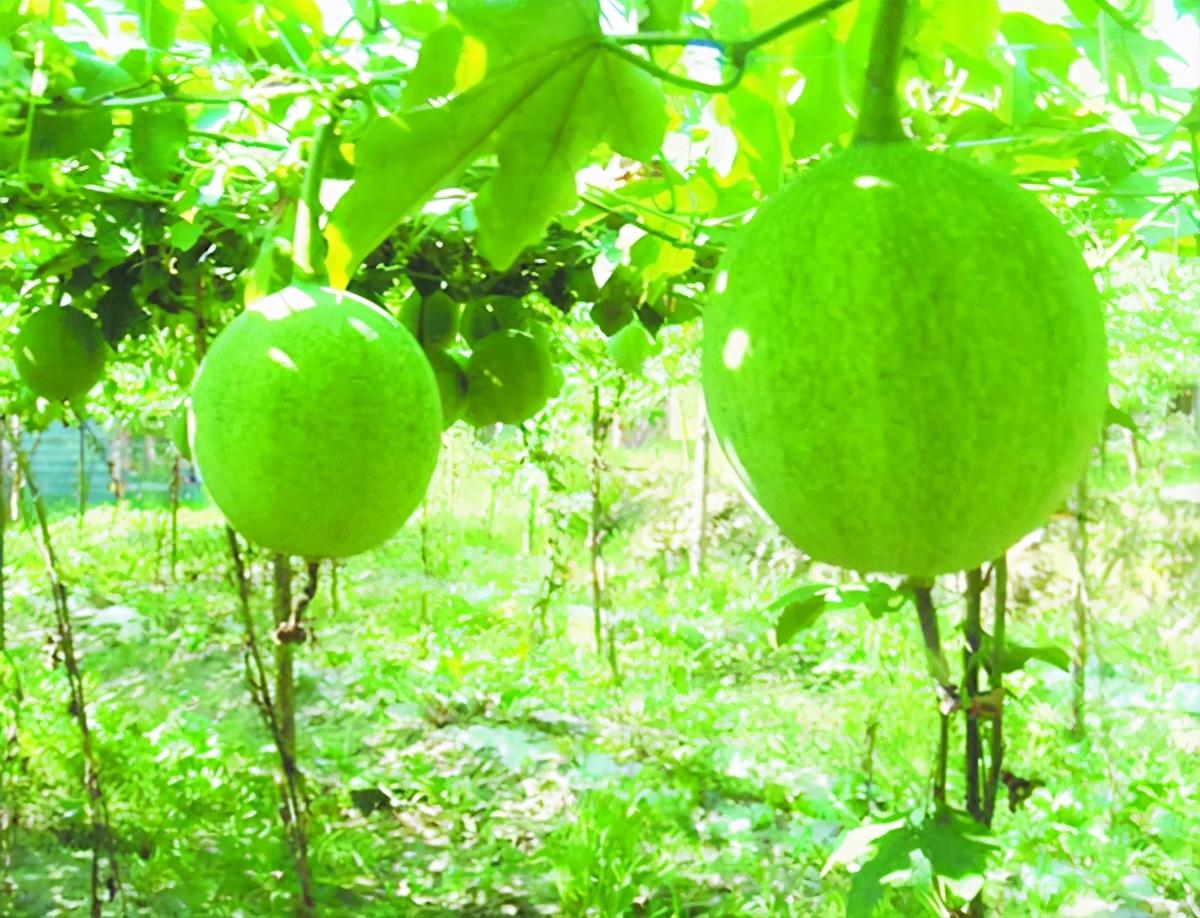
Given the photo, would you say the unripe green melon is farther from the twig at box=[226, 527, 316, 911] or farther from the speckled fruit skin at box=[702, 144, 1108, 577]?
the speckled fruit skin at box=[702, 144, 1108, 577]

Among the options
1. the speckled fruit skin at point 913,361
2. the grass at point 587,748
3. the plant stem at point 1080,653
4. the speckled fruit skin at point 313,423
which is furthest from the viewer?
the plant stem at point 1080,653

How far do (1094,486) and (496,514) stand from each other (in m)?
5.06

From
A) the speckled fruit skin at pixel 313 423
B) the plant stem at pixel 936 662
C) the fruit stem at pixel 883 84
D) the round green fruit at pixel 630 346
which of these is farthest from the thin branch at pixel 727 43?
the round green fruit at pixel 630 346

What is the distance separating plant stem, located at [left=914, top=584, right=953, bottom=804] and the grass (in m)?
0.67

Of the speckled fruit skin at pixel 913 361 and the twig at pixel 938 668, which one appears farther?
the twig at pixel 938 668

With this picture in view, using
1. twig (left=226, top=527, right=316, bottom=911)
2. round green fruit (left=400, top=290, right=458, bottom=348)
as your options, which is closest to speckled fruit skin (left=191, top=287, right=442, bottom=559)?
round green fruit (left=400, top=290, right=458, bottom=348)

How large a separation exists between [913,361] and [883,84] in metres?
0.22

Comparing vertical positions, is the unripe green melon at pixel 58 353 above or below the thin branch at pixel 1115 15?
below

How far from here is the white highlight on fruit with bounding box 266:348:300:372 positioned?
3.12 feet

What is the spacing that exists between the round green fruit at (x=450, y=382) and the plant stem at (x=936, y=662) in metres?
0.91

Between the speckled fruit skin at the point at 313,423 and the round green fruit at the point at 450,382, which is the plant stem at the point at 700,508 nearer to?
the round green fruit at the point at 450,382

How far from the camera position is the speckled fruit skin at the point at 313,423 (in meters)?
0.95

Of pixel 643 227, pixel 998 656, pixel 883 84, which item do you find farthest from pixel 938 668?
pixel 883 84

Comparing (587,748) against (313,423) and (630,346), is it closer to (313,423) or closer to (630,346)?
(630,346)
